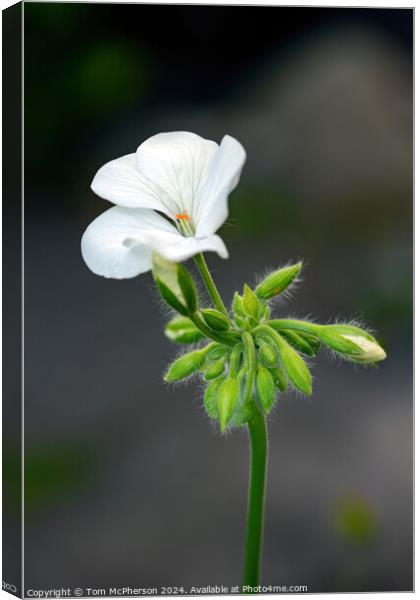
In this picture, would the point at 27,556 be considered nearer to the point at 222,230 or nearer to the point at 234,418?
the point at 234,418

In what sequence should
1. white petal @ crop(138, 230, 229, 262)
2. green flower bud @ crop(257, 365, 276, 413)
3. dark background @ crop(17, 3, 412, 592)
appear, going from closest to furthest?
white petal @ crop(138, 230, 229, 262) → green flower bud @ crop(257, 365, 276, 413) → dark background @ crop(17, 3, 412, 592)

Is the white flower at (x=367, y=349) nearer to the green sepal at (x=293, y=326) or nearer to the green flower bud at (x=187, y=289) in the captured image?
the green sepal at (x=293, y=326)

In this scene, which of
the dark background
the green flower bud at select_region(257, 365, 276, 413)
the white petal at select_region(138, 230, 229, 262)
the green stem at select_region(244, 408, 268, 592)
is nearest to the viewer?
the white petal at select_region(138, 230, 229, 262)

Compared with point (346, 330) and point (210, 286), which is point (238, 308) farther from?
point (346, 330)

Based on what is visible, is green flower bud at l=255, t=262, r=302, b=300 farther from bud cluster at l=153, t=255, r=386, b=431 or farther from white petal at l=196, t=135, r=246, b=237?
white petal at l=196, t=135, r=246, b=237

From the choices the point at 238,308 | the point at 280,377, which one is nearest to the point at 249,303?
the point at 238,308

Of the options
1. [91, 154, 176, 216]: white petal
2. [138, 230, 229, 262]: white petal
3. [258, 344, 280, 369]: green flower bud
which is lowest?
[258, 344, 280, 369]: green flower bud

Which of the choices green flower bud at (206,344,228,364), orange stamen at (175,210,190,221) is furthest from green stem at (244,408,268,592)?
orange stamen at (175,210,190,221)
